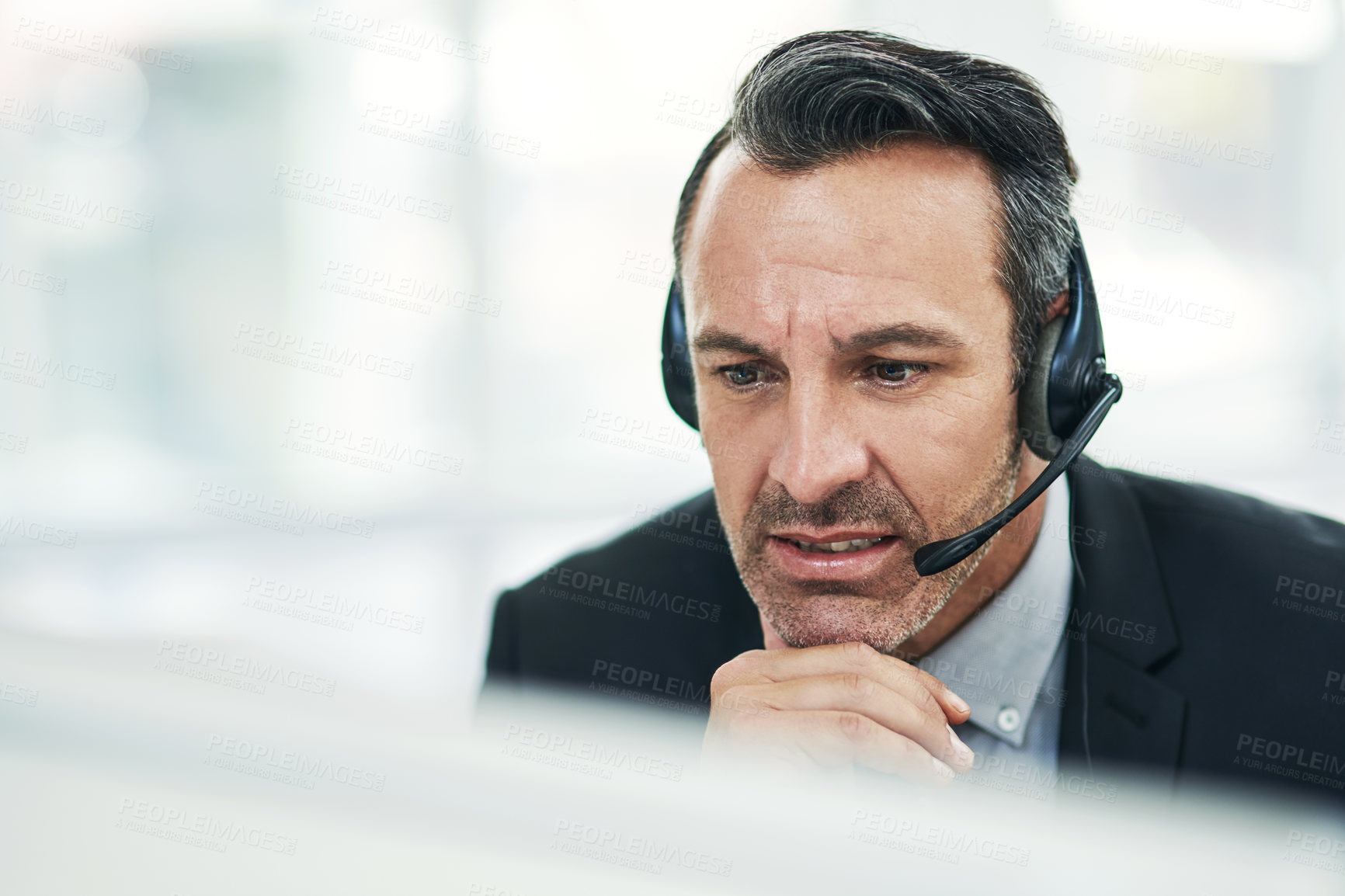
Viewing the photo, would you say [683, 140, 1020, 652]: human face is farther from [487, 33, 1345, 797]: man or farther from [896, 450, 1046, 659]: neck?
[896, 450, 1046, 659]: neck

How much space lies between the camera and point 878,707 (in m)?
0.92

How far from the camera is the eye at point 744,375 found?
1.06m

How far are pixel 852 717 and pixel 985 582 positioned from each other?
1.48 feet

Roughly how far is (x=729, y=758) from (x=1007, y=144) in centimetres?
73

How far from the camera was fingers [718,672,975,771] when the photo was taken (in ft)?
2.98

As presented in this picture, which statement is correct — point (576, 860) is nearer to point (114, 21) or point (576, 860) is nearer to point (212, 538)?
point (212, 538)

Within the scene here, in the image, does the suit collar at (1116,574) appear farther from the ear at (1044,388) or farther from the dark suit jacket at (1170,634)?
the ear at (1044,388)

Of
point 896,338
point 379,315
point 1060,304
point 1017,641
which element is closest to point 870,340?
point 896,338

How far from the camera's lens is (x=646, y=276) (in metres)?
1.75

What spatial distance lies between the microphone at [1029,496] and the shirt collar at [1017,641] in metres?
0.27

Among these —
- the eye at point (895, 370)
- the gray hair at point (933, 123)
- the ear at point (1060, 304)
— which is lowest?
the eye at point (895, 370)

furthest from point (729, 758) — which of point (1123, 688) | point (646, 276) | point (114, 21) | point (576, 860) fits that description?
point (114, 21)

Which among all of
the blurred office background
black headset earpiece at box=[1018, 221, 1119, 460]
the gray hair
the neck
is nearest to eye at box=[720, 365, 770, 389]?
the gray hair

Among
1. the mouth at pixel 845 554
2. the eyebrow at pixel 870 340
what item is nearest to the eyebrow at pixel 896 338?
the eyebrow at pixel 870 340
